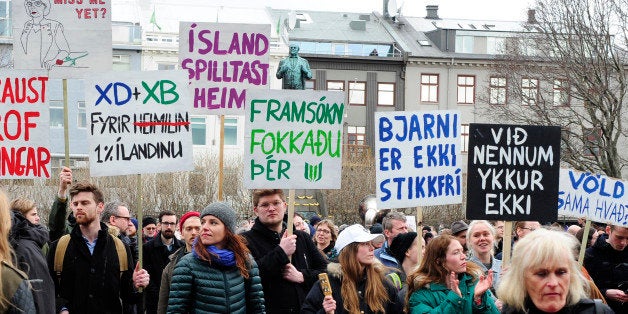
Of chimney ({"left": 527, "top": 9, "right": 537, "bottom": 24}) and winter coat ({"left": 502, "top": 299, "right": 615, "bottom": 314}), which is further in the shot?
chimney ({"left": 527, "top": 9, "right": 537, "bottom": 24})

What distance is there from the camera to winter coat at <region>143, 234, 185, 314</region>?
41.5 feet

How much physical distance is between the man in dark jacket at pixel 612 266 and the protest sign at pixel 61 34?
4857 millimetres

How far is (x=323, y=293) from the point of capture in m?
8.42

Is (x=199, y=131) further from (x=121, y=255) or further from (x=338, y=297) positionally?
(x=338, y=297)

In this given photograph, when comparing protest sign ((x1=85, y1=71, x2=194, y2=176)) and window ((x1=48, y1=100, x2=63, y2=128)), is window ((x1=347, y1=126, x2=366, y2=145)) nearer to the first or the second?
window ((x1=48, y1=100, x2=63, y2=128))

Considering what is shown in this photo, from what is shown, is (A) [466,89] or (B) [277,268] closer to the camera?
(B) [277,268]

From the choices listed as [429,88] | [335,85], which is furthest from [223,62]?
[429,88]

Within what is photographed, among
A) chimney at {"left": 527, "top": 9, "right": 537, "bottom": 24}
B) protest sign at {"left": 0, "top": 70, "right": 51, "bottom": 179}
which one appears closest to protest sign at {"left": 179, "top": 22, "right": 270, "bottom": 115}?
protest sign at {"left": 0, "top": 70, "right": 51, "bottom": 179}

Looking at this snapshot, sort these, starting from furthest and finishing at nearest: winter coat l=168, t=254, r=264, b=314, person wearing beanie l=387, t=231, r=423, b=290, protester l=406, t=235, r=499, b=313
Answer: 1. person wearing beanie l=387, t=231, r=423, b=290
2. winter coat l=168, t=254, r=264, b=314
3. protester l=406, t=235, r=499, b=313

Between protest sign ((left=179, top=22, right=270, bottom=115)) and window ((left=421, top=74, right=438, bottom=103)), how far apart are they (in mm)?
48028

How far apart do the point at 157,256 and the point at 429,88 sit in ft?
155

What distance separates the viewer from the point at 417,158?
1092 cm

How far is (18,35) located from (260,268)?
12.4 feet

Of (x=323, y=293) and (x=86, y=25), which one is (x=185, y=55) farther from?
(x=323, y=293)
